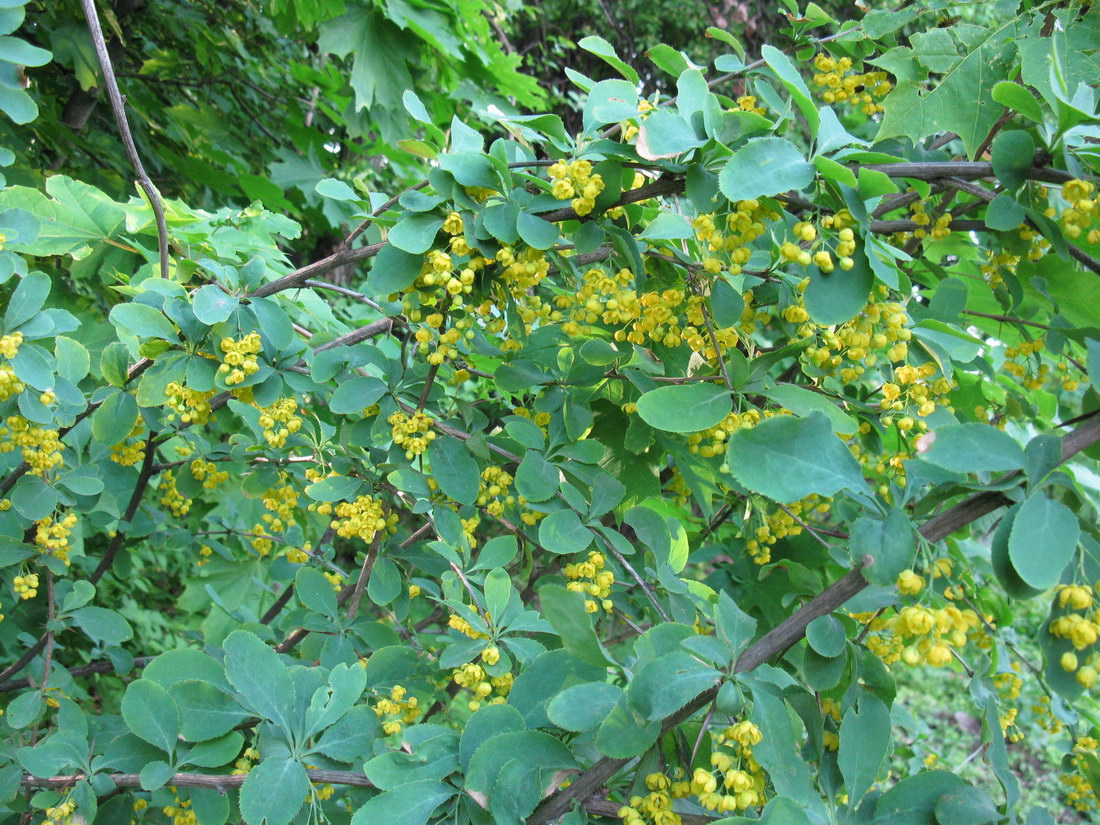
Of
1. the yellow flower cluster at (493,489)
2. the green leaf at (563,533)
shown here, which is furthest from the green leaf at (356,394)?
the green leaf at (563,533)

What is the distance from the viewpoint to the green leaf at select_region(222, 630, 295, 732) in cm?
103

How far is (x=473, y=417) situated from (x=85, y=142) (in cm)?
259

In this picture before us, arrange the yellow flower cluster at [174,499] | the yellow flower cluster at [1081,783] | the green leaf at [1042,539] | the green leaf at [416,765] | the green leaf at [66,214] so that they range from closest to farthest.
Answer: the green leaf at [1042,539] → the green leaf at [416,765] → the yellow flower cluster at [1081,783] → the green leaf at [66,214] → the yellow flower cluster at [174,499]

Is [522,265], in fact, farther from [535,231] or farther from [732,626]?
[732,626]

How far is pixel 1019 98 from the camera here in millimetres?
937

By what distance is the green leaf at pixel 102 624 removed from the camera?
5.39ft

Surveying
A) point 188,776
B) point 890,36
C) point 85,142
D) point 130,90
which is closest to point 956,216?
point 890,36

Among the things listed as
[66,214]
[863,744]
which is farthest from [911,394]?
[66,214]

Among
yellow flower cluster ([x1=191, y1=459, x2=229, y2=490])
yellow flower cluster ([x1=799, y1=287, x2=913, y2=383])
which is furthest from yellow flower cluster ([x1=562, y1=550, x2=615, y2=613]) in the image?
yellow flower cluster ([x1=191, y1=459, x2=229, y2=490])

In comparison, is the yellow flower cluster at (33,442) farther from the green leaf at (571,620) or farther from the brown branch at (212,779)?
the green leaf at (571,620)

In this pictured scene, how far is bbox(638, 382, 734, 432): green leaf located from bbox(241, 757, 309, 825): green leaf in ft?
1.93

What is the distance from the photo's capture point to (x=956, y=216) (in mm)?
1557

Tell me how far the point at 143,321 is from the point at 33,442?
33cm

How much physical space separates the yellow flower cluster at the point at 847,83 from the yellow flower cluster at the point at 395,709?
129 cm
